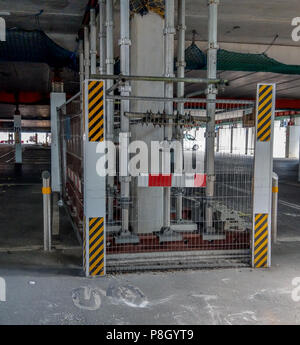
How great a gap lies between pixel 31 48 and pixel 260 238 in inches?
305

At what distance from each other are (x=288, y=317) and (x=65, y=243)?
12.5 ft

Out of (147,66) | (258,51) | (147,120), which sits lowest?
(147,120)

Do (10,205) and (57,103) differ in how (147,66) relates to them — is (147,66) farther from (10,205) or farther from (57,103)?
(57,103)

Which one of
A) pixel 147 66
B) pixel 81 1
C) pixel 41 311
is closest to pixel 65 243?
pixel 41 311

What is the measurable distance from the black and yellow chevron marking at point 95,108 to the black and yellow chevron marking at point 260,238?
2.54 m

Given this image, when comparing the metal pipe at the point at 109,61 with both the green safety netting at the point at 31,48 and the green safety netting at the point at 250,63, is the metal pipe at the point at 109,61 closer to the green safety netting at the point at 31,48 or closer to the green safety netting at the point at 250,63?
the green safety netting at the point at 31,48

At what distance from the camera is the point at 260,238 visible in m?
5.16

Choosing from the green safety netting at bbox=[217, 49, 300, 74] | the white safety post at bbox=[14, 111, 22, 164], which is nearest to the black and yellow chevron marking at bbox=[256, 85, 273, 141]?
the green safety netting at bbox=[217, 49, 300, 74]

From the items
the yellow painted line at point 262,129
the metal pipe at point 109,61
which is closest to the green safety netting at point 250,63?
the metal pipe at point 109,61

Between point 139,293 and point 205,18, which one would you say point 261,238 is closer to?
point 139,293

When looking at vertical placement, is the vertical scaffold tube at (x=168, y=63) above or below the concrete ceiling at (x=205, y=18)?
below

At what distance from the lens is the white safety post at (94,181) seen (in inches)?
183

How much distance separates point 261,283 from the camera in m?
4.62

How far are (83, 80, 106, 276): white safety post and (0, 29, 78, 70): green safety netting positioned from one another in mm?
5709
